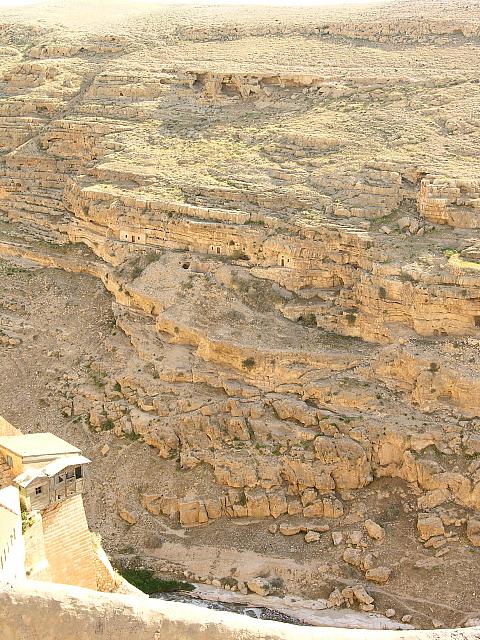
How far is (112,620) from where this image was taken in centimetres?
815

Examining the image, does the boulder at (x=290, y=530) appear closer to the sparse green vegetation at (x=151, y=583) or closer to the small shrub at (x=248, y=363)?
the sparse green vegetation at (x=151, y=583)

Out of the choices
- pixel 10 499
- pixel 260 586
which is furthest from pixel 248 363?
pixel 10 499

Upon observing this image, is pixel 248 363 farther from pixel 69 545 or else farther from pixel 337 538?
pixel 69 545

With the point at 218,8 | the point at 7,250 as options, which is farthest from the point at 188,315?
the point at 218,8

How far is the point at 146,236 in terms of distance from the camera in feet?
85.9

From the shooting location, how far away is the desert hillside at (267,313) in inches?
760

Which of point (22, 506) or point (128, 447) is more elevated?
point (22, 506)

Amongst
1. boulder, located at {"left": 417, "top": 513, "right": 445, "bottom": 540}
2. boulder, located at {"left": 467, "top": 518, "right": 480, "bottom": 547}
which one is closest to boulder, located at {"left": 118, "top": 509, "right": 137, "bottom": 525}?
boulder, located at {"left": 417, "top": 513, "right": 445, "bottom": 540}

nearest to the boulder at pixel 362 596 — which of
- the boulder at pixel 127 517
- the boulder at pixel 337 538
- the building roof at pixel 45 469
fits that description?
the boulder at pixel 337 538

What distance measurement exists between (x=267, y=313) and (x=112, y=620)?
1520 centimetres

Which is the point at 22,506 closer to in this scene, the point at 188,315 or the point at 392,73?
the point at 188,315

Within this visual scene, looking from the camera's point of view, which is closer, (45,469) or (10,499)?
(10,499)

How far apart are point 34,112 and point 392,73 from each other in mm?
13499

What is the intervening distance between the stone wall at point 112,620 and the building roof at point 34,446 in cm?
660
